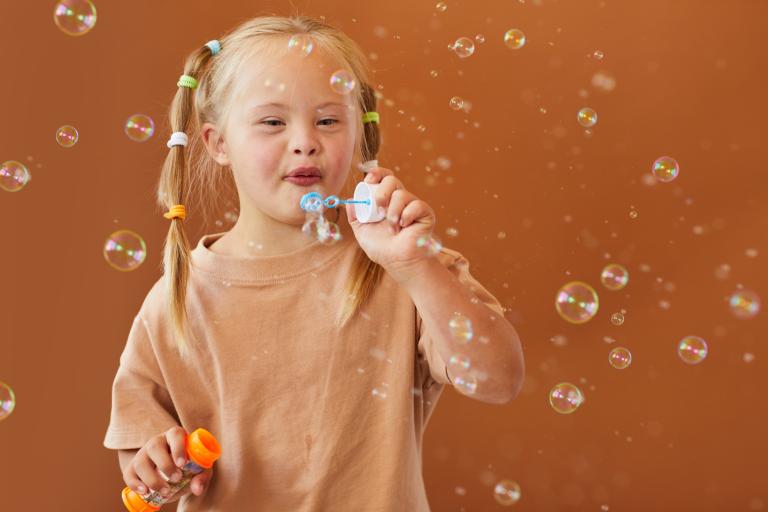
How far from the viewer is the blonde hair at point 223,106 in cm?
132

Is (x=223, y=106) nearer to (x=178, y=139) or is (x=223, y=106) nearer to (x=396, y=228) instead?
(x=178, y=139)

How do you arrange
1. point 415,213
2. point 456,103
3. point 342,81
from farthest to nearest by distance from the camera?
1. point 456,103
2. point 342,81
3. point 415,213

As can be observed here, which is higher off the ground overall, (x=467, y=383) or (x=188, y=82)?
(x=188, y=82)

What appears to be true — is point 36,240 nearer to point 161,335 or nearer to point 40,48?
point 40,48

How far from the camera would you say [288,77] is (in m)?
1.27

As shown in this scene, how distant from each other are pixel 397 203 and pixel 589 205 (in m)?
1.30

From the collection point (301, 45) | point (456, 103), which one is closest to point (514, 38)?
point (456, 103)

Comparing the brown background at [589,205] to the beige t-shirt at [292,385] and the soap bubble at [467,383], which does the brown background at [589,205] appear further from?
the soap bubble at [467,383]

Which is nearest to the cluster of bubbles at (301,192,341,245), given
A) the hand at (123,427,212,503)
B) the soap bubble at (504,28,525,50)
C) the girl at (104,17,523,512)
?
the girl at (104,17,523,512)

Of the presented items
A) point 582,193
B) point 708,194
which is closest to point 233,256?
point 582,193

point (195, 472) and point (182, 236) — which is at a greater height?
point (182, 236)

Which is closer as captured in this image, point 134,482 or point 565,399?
point 134,482

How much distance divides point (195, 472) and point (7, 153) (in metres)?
1.07

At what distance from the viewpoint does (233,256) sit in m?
1.39
